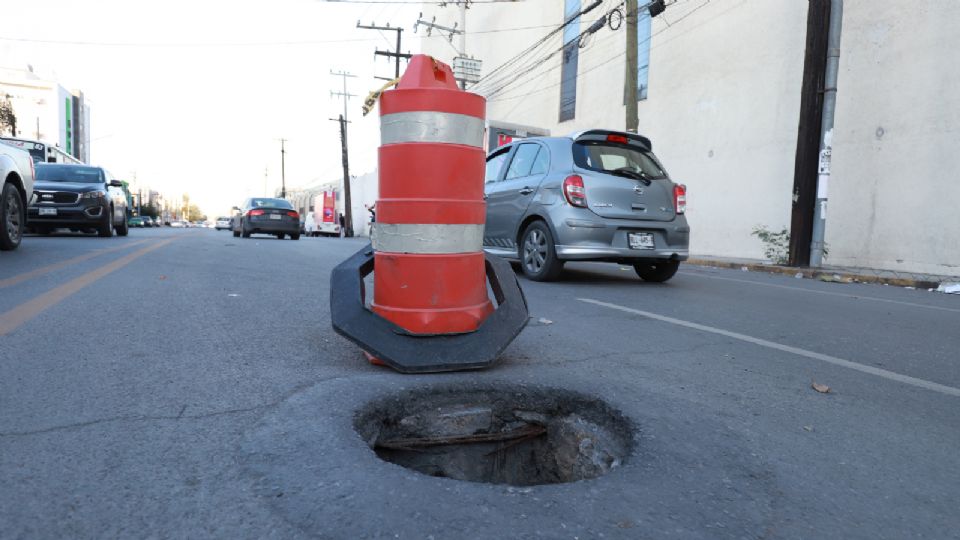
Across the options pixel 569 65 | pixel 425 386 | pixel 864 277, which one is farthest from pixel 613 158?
pixel 569 65

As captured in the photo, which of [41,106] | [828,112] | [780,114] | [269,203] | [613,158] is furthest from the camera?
[41,106]

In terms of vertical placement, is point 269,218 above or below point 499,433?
above

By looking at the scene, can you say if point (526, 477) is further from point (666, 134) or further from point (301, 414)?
point (666, 134)

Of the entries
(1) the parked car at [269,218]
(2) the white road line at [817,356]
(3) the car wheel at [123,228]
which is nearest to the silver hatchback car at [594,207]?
(2) the white road line at [817,356]

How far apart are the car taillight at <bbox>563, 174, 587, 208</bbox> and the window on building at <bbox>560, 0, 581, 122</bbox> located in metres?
16.4

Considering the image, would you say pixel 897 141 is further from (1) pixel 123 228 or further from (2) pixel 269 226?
(1) pixel 123 228

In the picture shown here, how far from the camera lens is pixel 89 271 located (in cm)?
590

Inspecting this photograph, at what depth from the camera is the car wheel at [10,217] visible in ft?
22.8

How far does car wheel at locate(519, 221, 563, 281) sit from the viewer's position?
6500 mm

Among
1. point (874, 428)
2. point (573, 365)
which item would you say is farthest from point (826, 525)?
point (573, 365)

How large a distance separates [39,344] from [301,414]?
5.89 feet

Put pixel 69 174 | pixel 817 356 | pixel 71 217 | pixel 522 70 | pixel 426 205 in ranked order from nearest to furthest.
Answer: pixel 426 205
pixel 817 356
pixel 71 217
pixel 69 174
pixel 522 70

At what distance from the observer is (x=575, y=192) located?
20.6ft

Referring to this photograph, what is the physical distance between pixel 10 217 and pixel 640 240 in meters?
7.44
